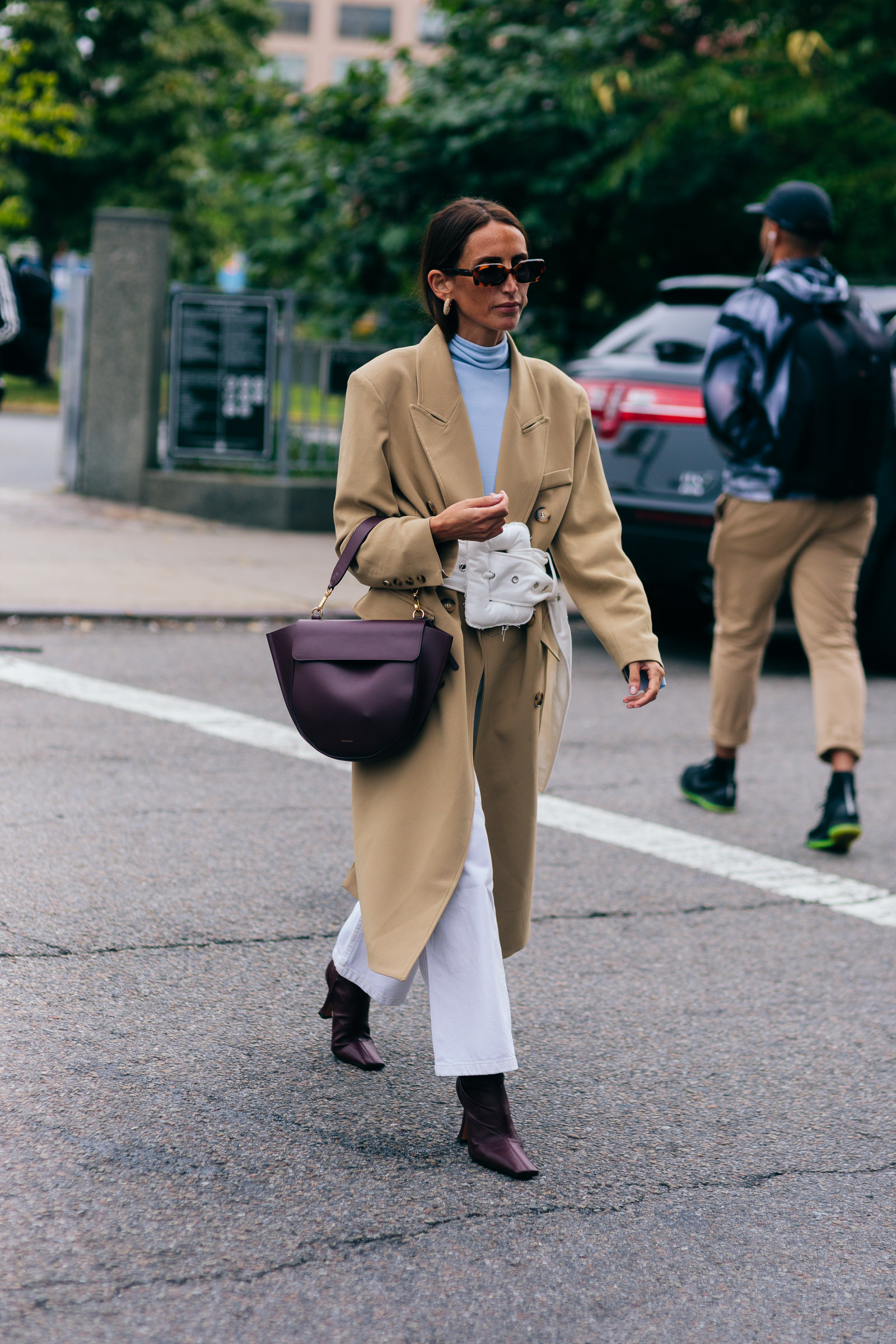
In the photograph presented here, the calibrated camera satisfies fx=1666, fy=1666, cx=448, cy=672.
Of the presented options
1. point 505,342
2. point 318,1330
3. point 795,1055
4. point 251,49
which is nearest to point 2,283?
point 505,342

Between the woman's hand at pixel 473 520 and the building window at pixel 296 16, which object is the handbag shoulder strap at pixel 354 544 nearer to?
the woman's hand at pixel 473 520

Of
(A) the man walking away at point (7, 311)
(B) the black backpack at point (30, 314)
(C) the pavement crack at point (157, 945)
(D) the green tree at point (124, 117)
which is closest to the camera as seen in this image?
(C) the pavement crack at point (157, 945)

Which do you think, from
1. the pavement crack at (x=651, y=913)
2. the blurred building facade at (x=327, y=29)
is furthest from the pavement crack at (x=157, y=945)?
the blurred building facade at (x=327, y=29)

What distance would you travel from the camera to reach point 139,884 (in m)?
4.57

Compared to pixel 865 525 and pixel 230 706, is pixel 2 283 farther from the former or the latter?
pixel 865 525

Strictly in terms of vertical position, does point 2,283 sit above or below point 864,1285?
above

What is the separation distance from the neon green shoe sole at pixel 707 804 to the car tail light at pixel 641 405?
272 cm

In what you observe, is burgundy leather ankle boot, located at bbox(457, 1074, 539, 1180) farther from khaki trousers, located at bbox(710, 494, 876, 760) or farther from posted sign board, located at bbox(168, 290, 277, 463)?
posted sign board, located at bbox(168, 290, 277, 463)

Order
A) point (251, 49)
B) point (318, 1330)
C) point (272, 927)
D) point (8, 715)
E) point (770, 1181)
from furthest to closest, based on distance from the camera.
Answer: point (251, 49)
point (8, 715)
point (272, 927)
point (770, 1181)
point (318, 1330)

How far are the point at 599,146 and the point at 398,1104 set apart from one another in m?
10.5

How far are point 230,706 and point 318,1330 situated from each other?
15.3 ft

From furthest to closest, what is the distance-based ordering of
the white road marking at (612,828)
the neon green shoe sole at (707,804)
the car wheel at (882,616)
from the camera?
1. the car wheel at (882,616)
2. the neon green shoe sole at (707,804)
3. the white road marking at (612,828)

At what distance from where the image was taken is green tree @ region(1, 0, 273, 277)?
36.7 metres

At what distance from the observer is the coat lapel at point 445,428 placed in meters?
3.14
